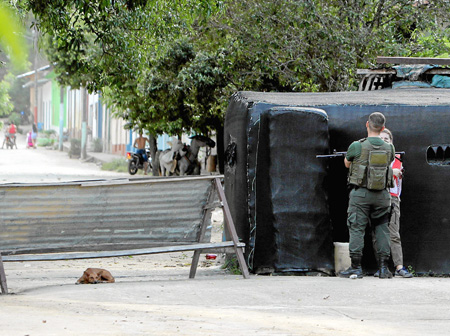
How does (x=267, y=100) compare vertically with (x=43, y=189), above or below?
above

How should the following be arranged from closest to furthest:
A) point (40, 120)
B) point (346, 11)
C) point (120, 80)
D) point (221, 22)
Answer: point (120, 80) → point (346, 11) → point (221, 22) → point (40, 120)

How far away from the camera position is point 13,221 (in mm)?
6891

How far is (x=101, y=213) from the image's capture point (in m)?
7.25

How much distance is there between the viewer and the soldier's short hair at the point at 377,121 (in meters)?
7.41

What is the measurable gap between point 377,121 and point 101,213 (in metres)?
2.71

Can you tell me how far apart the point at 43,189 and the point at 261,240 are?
2214 mm

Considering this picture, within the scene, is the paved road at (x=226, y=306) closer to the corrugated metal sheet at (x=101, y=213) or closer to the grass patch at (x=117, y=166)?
the corrugated metal sheet at (x=101, y=213)

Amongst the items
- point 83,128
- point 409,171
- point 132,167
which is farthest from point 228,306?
point 83,128

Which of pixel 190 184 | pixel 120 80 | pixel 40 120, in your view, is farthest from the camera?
pixel 40 120

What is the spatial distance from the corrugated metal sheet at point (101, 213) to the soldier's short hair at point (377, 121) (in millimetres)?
1654

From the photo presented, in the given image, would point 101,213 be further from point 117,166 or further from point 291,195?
point 117,166

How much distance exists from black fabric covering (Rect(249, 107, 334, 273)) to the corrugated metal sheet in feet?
2.11

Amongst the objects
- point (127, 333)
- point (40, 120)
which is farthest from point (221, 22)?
point (40, 120)

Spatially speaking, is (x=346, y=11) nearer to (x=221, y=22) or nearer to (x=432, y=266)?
(x=221, y=22)
